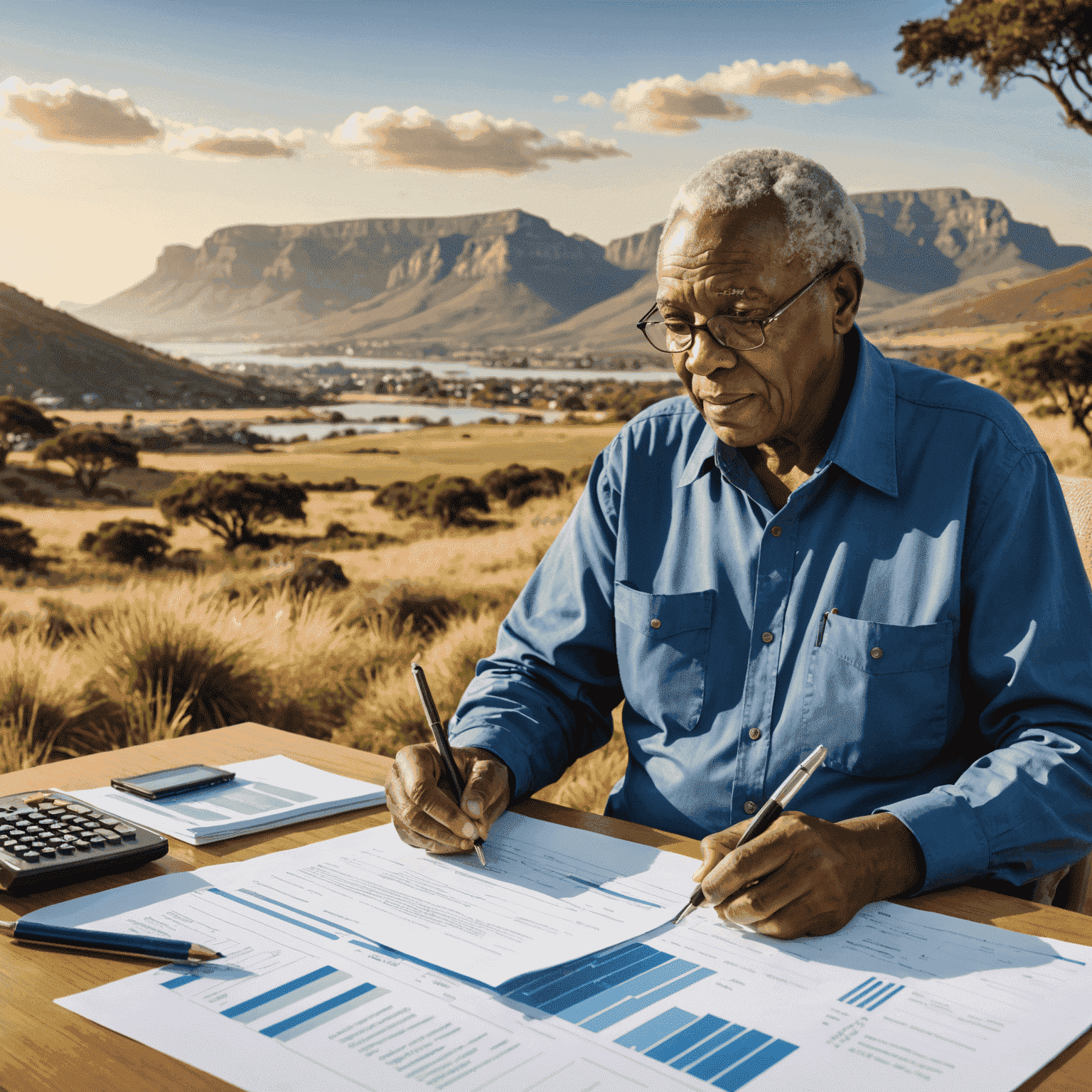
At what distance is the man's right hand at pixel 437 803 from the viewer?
116 centimetres

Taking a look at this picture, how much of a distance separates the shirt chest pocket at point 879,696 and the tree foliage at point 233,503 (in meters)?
3.38

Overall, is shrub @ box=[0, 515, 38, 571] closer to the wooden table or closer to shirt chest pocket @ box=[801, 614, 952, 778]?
the wooden table

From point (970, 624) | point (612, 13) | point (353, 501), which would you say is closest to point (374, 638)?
point (353, 501)

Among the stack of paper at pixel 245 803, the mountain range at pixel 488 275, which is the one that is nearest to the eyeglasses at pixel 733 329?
the stack of paper at pixel 245 803

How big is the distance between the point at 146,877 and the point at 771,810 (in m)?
0.61

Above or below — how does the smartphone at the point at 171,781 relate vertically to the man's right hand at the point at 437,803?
below

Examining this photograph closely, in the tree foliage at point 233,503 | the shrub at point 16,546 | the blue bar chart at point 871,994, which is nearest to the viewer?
the blue bar chart at point 871,994

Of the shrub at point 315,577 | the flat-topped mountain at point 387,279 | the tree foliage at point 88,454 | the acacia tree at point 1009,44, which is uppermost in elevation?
the acacia tree at point 1009,44

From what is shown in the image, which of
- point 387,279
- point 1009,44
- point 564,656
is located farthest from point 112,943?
point 1009,44

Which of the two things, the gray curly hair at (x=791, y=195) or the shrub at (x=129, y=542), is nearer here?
the gray curly hair at (x=791, y=195)

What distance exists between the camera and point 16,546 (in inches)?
153

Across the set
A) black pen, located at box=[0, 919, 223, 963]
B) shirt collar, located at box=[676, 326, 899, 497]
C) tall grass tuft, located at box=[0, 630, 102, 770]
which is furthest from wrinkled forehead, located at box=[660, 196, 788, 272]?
tall grass tuft, located at box=[0, 630, 102, 770]

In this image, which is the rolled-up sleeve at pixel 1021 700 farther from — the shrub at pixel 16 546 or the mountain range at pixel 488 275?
the shrub at pixel 16 546

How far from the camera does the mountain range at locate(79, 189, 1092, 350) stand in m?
4.66
